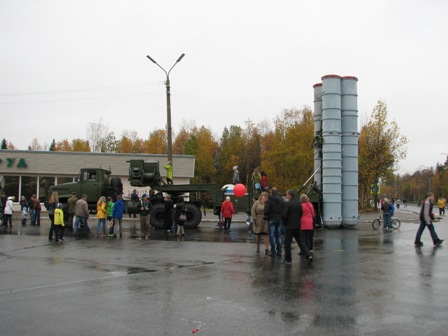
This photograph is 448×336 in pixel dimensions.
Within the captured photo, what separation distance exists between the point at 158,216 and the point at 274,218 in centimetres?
991

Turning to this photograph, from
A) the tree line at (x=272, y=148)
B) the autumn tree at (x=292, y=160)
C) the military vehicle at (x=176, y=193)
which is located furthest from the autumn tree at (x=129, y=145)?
the military vehicle at (x=176, y=193)

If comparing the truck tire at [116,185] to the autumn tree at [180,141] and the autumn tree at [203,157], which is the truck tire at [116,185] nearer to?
the autumn tree at [203,157]

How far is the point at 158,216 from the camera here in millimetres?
21109

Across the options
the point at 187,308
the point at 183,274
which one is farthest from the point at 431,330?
the point at 183,274

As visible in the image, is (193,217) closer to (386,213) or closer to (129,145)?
(386,213)

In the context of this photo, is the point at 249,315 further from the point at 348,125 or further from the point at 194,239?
the point at 348,125

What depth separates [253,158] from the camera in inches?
2606

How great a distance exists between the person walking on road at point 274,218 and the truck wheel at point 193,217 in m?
9.40

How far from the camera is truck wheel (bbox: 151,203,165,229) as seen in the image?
2094 centimetres

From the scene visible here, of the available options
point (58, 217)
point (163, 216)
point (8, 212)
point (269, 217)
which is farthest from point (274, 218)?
point (8, 212)

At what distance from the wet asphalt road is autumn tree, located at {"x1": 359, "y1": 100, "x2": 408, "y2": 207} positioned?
3027 centimetres

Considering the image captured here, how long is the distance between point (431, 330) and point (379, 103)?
4090 centimetres

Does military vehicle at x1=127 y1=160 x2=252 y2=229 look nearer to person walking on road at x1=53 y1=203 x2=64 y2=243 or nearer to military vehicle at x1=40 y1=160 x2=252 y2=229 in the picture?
military vehicle at x1=40 y1=160 x2=252 y2=229

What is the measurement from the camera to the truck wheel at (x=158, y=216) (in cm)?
2094
